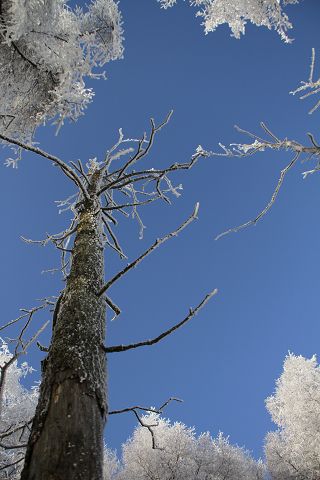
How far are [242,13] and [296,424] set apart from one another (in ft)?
58.8

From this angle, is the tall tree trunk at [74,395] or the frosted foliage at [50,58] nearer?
the tall tree trunk at [74,395]

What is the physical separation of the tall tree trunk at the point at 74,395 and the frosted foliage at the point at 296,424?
16288 millimetres

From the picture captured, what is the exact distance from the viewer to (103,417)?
1.26m

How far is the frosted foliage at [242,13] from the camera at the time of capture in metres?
3.39

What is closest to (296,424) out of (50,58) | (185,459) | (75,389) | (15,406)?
(185,459)

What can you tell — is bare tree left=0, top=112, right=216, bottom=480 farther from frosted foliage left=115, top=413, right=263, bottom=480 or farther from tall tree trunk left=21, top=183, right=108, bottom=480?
frosted foliage left=115, top=413, right=263, bottom=480

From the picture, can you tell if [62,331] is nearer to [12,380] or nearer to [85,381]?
[85,381]

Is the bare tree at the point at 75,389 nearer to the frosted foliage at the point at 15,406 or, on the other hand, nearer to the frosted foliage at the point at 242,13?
the frosted foliage at the point at 242,13

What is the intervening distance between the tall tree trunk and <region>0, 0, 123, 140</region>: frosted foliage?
2.31 meters

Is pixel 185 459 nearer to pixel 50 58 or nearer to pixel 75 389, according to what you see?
pixel 75 389

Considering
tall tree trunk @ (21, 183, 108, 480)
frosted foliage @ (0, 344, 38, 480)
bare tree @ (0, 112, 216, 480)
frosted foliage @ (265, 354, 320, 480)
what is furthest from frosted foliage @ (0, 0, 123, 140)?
frosted foliage @ (265, 354, 320, 480)

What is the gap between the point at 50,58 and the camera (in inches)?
122

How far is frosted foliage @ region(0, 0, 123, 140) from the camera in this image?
2857mm

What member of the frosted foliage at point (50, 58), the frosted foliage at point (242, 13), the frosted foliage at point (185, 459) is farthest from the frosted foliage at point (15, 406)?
the frosted foliage at point (242, 13)
